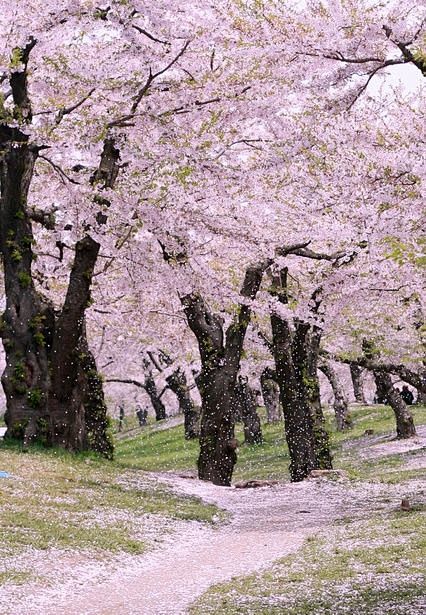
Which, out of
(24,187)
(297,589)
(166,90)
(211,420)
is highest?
(166,90)

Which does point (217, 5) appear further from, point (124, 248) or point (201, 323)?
point (201, 323)

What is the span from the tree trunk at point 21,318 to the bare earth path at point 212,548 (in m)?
3.56

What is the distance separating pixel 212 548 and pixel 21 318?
9480 millimetres

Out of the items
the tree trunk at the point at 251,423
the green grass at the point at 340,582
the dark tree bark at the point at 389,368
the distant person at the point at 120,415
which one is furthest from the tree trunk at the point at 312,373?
the distant person at the point at 120,415

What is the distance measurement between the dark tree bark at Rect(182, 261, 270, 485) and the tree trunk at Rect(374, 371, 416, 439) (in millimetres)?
15288

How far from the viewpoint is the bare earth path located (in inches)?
387

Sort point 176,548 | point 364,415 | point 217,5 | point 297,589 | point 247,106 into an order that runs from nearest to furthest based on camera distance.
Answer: point 297,589
point 176,548
point 217,5
point 247,106
point 364,415

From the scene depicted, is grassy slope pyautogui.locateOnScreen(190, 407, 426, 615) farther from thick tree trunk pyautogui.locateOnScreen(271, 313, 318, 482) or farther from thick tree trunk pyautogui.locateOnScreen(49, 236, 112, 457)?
thick tree trunk pyautogui.locateOnScreen(271, 313, 318, 482)

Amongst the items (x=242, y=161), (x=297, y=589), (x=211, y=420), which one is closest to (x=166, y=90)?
(x=242, y=161)

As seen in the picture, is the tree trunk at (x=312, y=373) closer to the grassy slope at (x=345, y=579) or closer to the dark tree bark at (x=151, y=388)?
the grassy slope at (x=345, y=579)

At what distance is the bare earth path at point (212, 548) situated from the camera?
32.2 ft

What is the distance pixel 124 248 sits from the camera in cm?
2298

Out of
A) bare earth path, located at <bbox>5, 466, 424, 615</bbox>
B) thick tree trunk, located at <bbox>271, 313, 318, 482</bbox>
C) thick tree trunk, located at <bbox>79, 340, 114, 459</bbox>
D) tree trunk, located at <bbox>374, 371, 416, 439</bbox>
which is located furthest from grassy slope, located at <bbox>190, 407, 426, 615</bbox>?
tree trunk, located at <bbox>374, 371, 416, 439</bbox>

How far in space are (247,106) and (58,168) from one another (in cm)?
490
